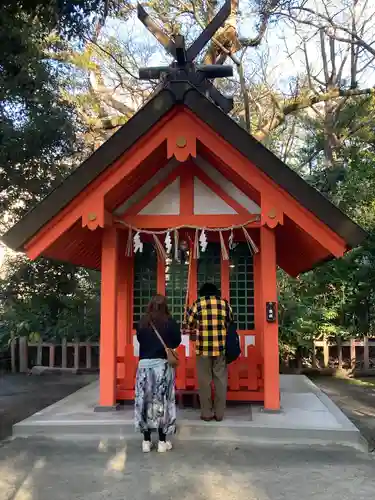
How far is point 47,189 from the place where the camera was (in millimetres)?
11906

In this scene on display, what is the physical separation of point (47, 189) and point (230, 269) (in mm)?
6126

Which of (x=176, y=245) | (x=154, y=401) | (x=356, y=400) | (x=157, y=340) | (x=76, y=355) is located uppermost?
(x=176, y=245)

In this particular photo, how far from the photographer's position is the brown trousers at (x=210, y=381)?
6180mm

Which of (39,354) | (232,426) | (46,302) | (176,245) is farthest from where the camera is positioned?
(46,302)

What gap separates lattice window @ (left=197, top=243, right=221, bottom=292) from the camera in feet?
25.0

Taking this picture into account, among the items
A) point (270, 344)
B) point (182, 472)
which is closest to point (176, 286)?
point (270, 344)

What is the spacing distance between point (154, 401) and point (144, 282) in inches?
109

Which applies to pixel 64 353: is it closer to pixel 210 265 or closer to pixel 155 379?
pixel 210 265

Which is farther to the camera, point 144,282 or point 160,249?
point 144,282

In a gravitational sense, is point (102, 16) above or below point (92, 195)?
above

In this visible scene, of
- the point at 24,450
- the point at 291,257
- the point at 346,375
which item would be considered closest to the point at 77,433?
the point at 24,450

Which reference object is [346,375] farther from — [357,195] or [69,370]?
[69,370]

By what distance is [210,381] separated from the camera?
6.26m

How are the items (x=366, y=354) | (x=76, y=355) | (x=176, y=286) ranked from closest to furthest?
1. (x=176, y=286)
2. (x=366, y=354)
3. (x=76, y=355)
